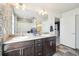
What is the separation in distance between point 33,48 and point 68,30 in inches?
38.9

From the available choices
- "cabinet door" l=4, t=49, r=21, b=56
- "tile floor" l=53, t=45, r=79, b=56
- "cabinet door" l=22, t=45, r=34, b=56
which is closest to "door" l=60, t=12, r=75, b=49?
"tile floor" l=53, t=45, r=79, b=56

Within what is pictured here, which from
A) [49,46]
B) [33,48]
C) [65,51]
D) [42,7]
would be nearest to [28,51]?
[33,48]

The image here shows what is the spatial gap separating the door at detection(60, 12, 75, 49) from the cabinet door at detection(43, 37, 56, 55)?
0.23 meters

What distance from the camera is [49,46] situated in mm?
1865

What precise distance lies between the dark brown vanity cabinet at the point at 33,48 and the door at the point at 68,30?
281 millimetres

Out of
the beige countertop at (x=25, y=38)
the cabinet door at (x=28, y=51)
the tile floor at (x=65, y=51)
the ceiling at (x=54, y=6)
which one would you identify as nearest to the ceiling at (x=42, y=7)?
the ceiling at (x=54, y=6)

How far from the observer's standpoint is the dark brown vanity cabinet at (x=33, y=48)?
1.45 meters

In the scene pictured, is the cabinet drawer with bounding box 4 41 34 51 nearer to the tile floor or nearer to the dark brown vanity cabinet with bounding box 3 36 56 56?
the dark brown vanity cabinet with bounding box 3 36 56 56

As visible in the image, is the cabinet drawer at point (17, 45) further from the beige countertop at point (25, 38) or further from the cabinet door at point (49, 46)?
the cabinet door at point (49, 46)

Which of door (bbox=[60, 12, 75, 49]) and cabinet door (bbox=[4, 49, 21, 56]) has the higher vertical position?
door (bbox=[60, 12, 75, 49])

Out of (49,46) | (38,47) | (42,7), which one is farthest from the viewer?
(49,46)

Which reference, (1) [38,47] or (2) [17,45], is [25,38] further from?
(1) [38,47]

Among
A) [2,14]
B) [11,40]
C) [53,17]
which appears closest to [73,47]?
[53,17]

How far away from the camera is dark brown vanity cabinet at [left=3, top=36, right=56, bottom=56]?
1.45 metres
